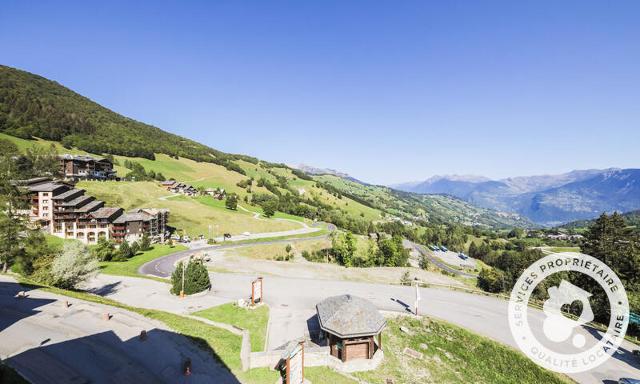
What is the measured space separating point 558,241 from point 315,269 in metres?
200

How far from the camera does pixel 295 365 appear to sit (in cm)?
1825

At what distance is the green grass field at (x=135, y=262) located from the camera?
4997 cm

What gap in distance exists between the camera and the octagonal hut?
2372cm

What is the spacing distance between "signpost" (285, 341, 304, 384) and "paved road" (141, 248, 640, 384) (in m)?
7.35

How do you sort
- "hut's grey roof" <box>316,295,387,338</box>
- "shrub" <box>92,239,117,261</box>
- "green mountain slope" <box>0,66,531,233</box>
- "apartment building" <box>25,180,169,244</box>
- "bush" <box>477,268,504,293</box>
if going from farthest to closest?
"green mountain slope" <box>0,66,531,233</box> < "bush" <box>477,268,504,293</box> < "apartment building" <box>25,180,169,244</box> < "shrub" <box>92,239,117,261</box> < "hut's grey roof" <box>316,295,387,338</box>

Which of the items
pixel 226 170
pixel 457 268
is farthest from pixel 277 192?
pixel 457 268

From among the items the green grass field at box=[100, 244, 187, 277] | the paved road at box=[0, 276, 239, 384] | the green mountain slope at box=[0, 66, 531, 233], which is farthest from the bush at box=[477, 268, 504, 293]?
the green grass field at box=[100, 244, 187, 277]

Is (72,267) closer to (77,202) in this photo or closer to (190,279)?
(190,279)

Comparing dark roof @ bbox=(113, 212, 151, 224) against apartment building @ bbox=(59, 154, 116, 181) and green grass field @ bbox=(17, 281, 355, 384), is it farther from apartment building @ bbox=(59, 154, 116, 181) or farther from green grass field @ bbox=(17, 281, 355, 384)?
green grass field @ bbox=(17, 281, 355, 384)

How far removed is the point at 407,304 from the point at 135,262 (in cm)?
5264

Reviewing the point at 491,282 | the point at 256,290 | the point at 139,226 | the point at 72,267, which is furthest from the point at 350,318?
the point at 139,226

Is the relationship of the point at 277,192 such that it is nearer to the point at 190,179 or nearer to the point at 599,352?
the point at 190,179

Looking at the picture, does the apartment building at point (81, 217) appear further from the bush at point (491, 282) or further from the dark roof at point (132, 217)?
the bush at point (491, 282)

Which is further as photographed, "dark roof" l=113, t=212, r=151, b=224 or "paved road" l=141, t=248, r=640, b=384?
"dark roof" l=113, t=212, r=151, b=224
